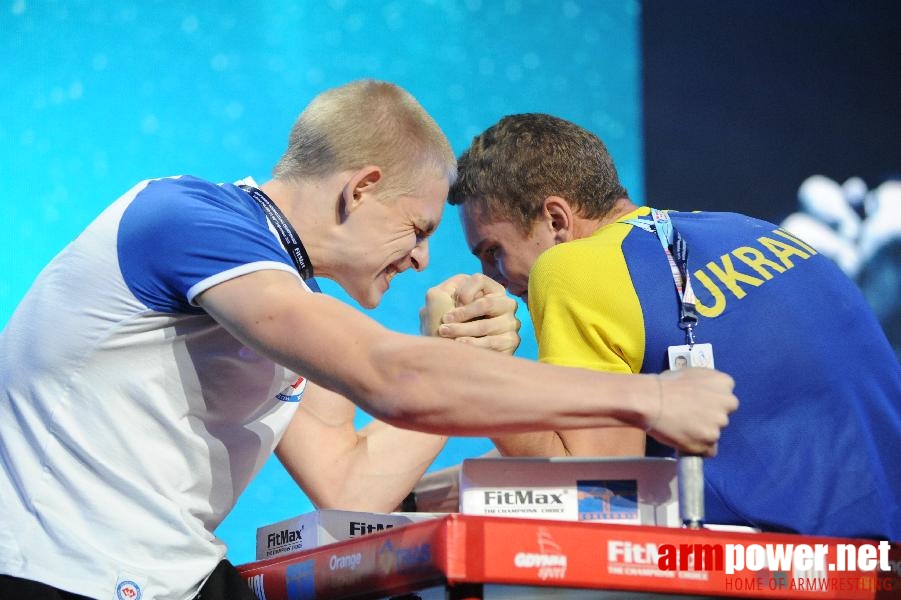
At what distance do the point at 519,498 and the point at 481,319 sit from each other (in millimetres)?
770

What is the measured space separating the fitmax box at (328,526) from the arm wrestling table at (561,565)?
0.21 meters

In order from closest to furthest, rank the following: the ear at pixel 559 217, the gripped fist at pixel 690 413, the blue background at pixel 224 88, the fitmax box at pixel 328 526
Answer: the gripped fist at pixel 690 413
the fitmax box at pixel 328 526
the ear at pixel 559 217
the blue background at pixel 224 88

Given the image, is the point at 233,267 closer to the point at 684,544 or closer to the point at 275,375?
the point at 275,375

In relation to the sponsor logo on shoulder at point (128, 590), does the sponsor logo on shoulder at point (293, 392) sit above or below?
above

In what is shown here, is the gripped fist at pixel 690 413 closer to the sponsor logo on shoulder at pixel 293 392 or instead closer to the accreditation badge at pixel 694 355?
the accreditation badge at pixel 694 355

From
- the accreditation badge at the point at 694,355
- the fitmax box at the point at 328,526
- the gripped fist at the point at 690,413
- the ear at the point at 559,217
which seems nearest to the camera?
the gripped fist at the point at 690,413

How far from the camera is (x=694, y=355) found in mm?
1627

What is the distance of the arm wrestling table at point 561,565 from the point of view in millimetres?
1076

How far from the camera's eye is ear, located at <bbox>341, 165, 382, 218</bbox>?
160cm

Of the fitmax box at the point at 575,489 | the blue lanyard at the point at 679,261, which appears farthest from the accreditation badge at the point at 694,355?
the fitmax box at the point at 575,489

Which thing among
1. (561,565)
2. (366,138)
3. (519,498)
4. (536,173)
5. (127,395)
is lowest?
(561,565)

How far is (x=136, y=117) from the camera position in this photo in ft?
9.20

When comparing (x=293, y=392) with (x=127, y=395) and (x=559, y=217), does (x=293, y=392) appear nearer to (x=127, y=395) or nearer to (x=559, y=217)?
(x=127, y=395)

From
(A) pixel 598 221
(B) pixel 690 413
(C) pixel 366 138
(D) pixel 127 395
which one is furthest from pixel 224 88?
(B) pixel 690 413
